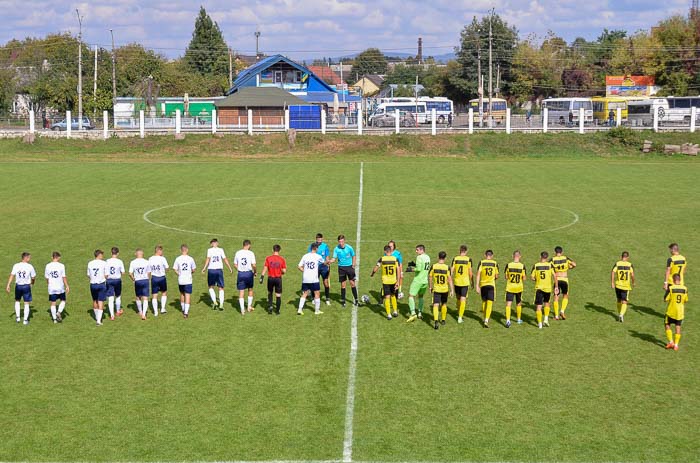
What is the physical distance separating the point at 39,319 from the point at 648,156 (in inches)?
1989

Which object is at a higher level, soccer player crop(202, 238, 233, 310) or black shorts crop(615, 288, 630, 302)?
soccer player crop(202, 238, 233, 310)

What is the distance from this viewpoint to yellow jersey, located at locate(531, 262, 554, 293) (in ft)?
65.0

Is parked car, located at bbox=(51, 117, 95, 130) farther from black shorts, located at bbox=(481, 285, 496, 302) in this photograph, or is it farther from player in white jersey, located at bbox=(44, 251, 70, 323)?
black shorts, located at bbox=(481, 285, 496, 302)

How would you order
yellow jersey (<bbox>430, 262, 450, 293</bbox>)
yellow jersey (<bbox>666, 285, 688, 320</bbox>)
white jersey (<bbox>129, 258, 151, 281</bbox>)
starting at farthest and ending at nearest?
1. white jersey (<bbox>129, 258, 151, 281</bbox>)
2. yellow jersey (<bbox>430, 262, 450, 293</bbox>)
3. yellow jersey (<bbox>666, 285, 688, 320</bbox>)

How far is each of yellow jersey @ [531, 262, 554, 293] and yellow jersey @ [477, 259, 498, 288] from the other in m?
0.99

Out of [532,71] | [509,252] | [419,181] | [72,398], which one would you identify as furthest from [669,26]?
[72,398]

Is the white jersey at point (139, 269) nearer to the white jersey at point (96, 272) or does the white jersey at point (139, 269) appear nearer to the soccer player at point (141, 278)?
the soccer player at point (141, 278)

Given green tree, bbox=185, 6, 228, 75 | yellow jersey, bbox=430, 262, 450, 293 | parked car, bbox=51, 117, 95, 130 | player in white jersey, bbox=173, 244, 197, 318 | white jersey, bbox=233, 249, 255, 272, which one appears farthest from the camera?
green tree, bbox=185, 6, 228, 75

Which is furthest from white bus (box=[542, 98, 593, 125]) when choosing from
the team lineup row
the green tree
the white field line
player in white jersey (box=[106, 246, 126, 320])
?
the green tree

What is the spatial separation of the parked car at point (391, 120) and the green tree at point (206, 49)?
7240cm

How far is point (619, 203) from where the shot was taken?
39.5m

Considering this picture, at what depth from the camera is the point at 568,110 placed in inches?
3177

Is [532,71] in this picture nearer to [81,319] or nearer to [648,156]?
[648,156]

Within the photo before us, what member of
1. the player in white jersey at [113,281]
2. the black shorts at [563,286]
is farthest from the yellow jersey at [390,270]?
the player in white jersey at [113,281]
